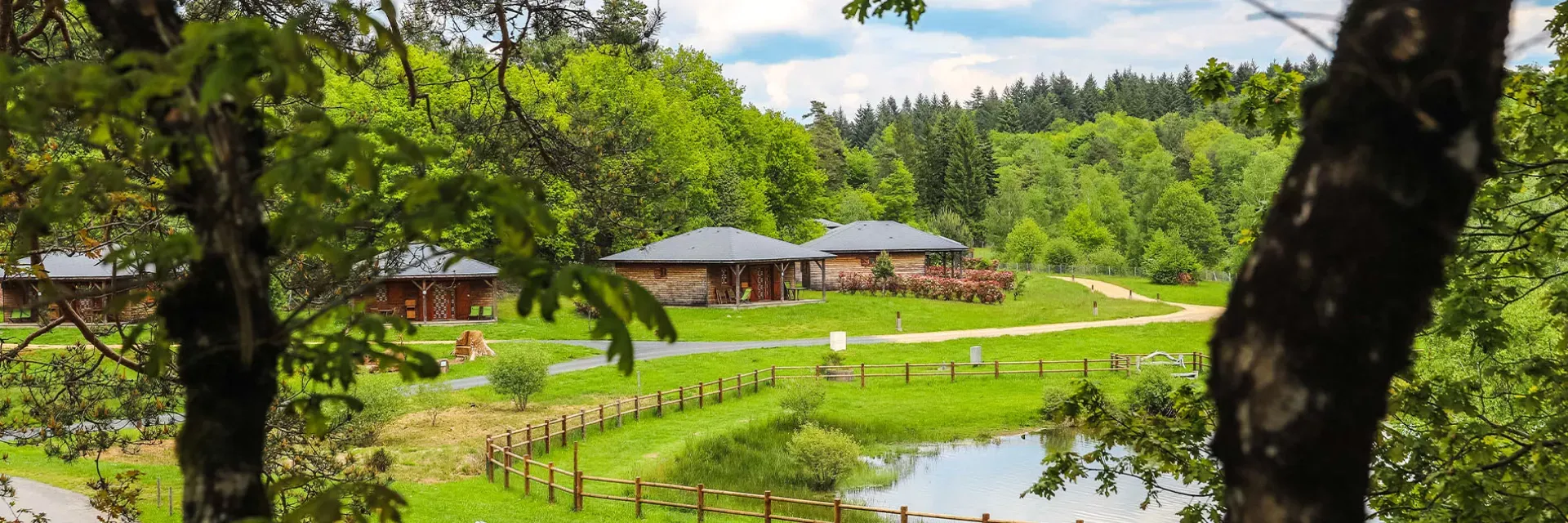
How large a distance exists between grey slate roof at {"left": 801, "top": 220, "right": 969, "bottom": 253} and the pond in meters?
27.0

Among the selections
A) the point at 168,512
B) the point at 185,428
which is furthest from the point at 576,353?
the point at 185,428

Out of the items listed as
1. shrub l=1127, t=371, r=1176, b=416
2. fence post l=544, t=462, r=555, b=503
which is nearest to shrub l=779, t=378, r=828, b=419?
shrub l=1127, t=371, r=1176, b=416

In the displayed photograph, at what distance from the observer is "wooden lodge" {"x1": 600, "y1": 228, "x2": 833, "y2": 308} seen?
42.6 meters

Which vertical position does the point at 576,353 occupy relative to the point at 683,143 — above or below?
below

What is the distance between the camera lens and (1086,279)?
6494 cm

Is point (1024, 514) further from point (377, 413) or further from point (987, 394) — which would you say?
point (377, 413)

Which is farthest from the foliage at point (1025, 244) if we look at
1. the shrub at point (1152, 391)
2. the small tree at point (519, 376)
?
the small tree at point (519, 376)

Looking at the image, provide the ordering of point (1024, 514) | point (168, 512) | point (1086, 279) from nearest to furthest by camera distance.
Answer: point (168, 512), point (1024, 514), point (1086, 279)

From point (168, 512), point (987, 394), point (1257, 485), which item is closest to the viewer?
point (1257, 485)

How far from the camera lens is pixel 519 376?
78.8 feet

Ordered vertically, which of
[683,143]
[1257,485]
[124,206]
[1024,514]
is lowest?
[1024,514]

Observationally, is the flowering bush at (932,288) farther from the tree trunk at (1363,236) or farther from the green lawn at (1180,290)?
the tree trunk at (1363,236)

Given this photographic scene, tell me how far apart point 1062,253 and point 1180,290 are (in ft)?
41.6

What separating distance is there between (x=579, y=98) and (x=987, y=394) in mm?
18353
